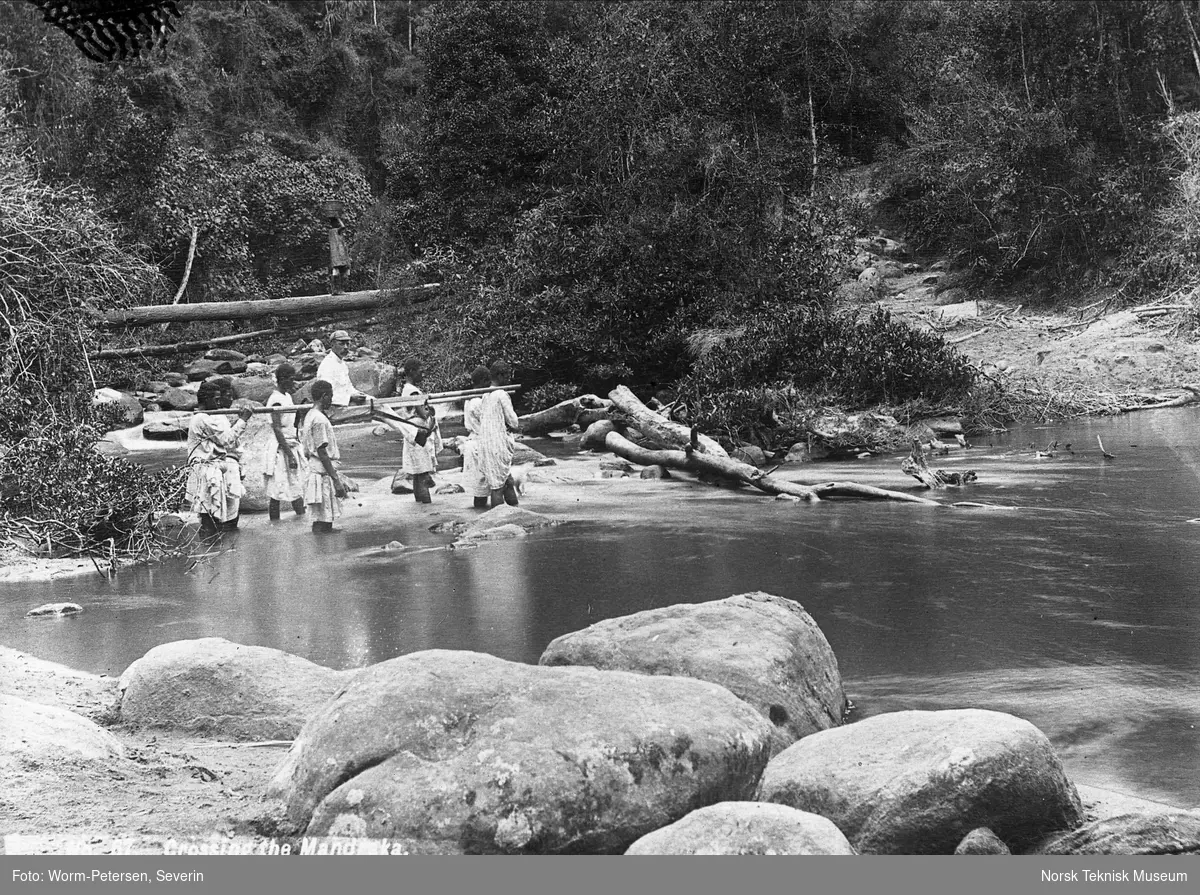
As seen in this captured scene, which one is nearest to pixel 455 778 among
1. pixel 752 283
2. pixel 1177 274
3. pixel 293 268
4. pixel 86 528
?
pixel 86 528

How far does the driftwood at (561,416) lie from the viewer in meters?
14.1

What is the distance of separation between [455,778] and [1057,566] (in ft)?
14.5

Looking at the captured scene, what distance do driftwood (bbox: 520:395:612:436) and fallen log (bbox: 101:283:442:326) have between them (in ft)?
13.5

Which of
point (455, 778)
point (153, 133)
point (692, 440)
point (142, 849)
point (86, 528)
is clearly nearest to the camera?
point (455, 778)

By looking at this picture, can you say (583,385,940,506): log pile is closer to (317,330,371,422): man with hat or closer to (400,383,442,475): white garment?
(400,383,442,475): white garment

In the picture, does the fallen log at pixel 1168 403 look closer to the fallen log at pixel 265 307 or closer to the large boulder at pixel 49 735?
the fallen log at pixel 265 307

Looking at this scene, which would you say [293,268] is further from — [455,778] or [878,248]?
[455,778]

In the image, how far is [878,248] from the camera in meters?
22.4

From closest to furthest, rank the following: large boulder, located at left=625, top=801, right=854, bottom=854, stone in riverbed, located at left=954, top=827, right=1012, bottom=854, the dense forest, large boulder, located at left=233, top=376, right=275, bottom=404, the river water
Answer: large boulder, located at left=625, top=801, right=854, bottom=854 → stone in riverbed, located at left=954, top=827, right=1012, bottom=854 → the river water → the dense forest → large boulder, located at left=233, top=376, right=275, bottom=404

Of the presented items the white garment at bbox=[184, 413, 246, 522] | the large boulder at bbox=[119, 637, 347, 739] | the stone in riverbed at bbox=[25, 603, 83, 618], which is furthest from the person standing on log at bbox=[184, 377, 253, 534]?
the large boulder at bbox=[119, 637, 347, 739]

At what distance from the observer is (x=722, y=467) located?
35.7 ft

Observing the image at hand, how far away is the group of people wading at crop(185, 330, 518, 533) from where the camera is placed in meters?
9.09

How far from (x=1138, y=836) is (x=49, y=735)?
368 cm

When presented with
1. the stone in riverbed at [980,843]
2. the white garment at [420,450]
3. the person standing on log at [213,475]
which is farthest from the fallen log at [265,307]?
the stone in riverbed at [980,843]
